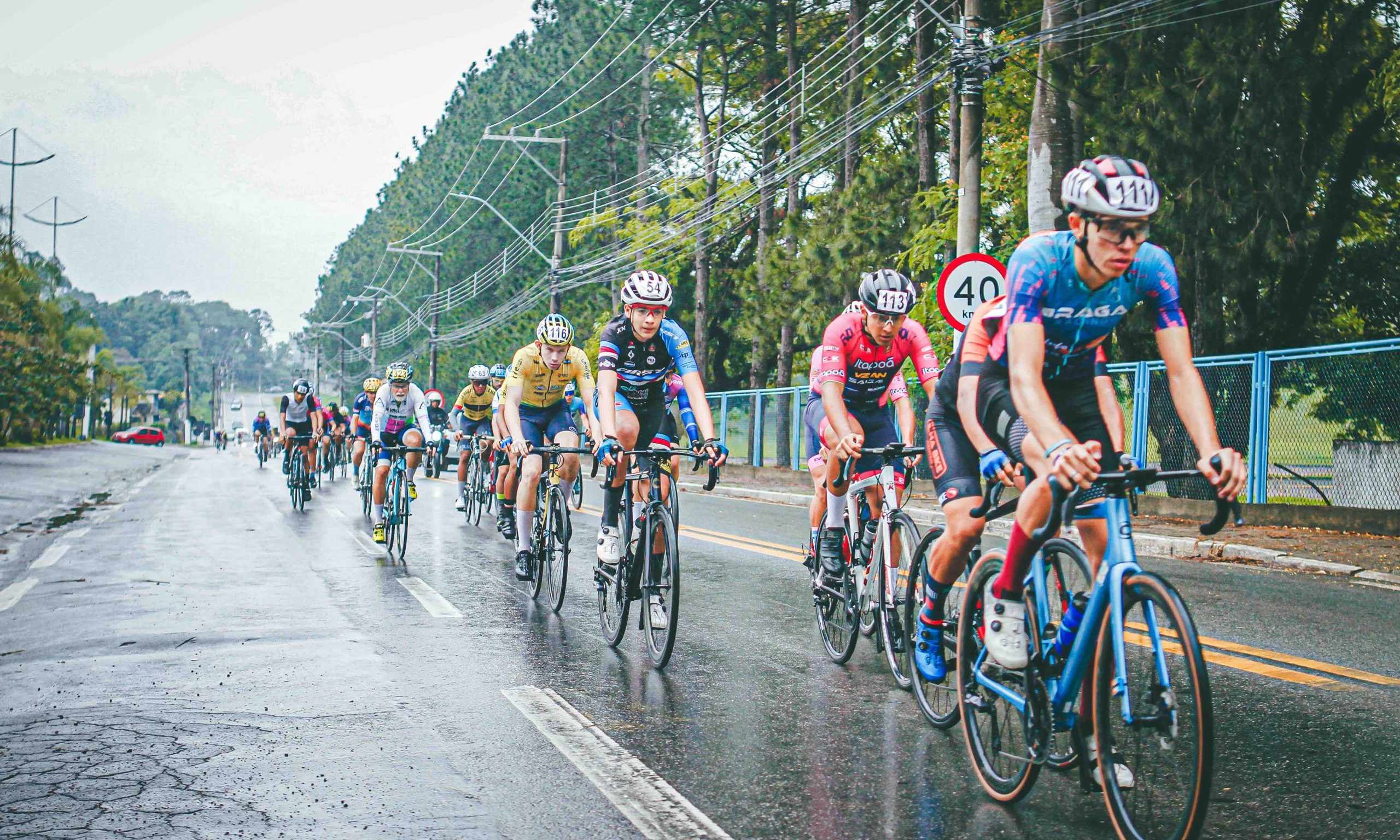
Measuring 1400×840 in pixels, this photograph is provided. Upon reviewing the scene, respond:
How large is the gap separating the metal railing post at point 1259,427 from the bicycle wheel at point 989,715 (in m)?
11.7

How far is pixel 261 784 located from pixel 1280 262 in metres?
14.4

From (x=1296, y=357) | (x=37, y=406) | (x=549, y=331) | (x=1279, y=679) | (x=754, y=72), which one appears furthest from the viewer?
(x=37, y=406)

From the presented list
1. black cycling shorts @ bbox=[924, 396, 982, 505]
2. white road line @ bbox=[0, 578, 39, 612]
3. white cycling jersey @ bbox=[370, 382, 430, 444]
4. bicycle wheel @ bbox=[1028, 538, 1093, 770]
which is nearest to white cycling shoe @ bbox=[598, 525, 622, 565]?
black cycling shorts @ bbox=[924, 396, 982, 505]

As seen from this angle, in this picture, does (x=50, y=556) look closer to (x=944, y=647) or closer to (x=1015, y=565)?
(x=944, y=647)

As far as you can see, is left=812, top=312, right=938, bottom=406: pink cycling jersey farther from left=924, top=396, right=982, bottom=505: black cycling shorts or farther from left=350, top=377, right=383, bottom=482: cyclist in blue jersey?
left=350, top=377, right=383, bottom=482: cyclist in blue jersey

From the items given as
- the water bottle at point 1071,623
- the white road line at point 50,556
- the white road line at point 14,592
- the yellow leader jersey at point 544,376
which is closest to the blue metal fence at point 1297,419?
the yellow leader jersey at point 544,376

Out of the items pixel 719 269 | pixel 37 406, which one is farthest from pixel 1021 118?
pixel 37 406

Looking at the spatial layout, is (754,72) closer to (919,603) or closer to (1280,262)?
(1280,262)

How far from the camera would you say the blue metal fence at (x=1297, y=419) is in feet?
43.9

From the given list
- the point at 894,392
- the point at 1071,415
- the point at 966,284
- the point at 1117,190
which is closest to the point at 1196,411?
the point at 1071,415

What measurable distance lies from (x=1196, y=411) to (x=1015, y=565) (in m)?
0.80

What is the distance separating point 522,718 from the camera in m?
5.39

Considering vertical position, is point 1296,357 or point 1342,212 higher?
point 1342,212

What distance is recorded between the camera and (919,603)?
216 inches
